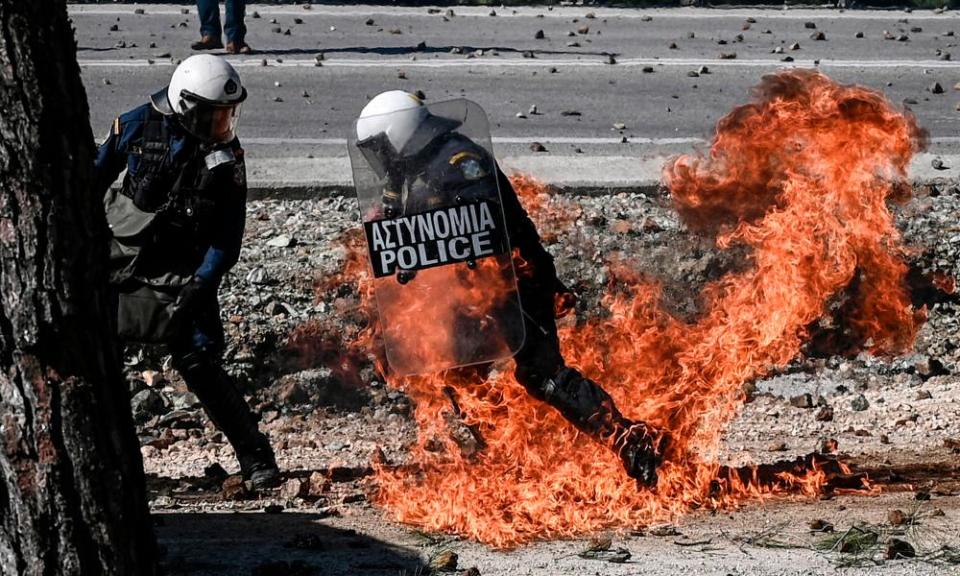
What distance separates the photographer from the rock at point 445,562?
454 cm

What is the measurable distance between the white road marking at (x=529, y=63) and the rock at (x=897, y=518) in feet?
26.1

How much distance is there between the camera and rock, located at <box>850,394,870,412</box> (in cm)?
691

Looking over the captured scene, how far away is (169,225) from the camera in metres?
5.46

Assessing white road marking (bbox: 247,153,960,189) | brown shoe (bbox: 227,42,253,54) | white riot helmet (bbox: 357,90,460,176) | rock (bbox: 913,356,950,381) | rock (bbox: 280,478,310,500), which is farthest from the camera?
brown shoe (bbox: 227,42,253,54)

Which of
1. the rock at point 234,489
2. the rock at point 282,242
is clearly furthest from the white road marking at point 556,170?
the rock at point 234,489

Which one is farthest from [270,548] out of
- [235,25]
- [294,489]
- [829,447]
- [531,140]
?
[235,25]

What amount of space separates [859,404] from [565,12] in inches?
343

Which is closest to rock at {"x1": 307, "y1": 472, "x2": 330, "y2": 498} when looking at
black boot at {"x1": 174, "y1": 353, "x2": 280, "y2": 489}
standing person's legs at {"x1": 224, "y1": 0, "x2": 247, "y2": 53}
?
black boot at {"x1": 174, "y1": 353, "x2": 280, "y2": 489}

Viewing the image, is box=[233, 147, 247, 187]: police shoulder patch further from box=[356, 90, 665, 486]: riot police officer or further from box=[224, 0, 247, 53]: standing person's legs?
box=[224, 0, 247, 53]: standing person's legs

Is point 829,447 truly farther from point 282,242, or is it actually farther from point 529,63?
point 529,63

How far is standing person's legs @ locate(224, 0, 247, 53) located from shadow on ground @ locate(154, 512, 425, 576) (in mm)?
8194

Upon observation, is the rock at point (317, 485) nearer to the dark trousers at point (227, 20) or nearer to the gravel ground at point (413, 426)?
the gravel ground at point (413, 426)

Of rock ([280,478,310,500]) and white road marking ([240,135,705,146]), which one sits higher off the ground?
white road marking ([240,135,705,146])

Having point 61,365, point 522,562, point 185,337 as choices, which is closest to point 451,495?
point 522,562
